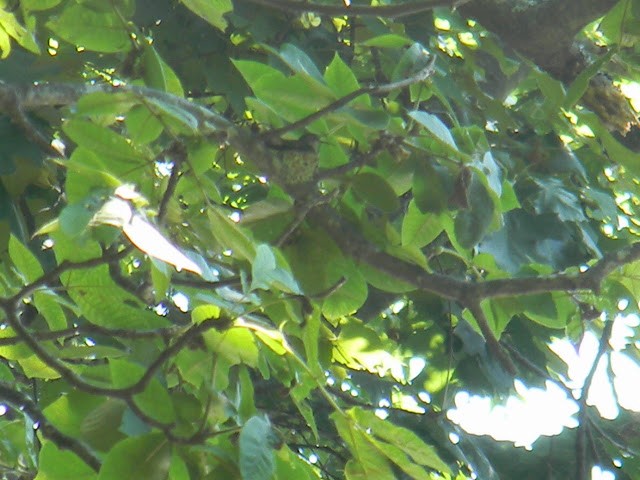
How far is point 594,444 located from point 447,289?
1000 mm

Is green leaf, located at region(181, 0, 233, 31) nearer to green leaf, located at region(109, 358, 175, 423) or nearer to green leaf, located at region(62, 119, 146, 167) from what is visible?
green leaf, located at region(62, 119, 146, 167)

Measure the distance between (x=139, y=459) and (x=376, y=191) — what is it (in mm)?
546

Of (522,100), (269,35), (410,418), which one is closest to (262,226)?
(269,35)

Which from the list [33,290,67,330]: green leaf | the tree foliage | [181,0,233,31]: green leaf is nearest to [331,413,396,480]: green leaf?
the tree foliage

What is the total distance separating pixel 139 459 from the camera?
1.01 m

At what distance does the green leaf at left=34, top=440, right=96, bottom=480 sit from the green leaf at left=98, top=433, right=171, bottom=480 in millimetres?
77

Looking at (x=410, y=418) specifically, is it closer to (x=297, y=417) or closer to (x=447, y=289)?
(x=297, y=417)

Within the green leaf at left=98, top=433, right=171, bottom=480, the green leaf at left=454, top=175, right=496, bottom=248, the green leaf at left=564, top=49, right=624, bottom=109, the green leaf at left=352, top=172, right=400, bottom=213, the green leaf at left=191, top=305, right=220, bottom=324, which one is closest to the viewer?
the green leaf at left=98, top=433, right=171, bottom=480

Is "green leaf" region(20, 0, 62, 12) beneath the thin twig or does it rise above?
beneath

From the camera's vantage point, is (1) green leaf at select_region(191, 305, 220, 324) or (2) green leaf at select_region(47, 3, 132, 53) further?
(2) green leaf at select_region(47, 3, 132, 53)

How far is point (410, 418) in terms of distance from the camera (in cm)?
244

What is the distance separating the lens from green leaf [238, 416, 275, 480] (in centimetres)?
95

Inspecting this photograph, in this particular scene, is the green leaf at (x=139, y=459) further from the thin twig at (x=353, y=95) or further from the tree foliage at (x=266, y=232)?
the thin twig at (x=353, y=95)

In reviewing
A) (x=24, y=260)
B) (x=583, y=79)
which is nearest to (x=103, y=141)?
(x=24, y=260)
